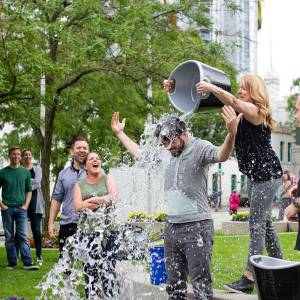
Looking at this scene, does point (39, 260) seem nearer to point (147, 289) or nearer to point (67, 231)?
point (67, 231)

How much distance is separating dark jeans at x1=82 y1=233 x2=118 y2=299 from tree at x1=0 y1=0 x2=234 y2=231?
386cm

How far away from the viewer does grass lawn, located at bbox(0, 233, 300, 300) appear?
7680mm

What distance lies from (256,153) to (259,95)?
19.4 inches

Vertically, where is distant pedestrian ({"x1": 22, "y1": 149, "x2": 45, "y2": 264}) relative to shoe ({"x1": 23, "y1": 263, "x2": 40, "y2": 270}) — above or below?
above

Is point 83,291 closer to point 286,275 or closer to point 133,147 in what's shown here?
point 133,147

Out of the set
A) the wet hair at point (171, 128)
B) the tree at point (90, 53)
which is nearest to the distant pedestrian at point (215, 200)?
the tree at point (90, 53)

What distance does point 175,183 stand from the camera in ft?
17.3

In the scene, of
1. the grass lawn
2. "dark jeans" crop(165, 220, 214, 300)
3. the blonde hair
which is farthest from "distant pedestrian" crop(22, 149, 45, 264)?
"dark jeans" crop(165, 220, 214, 300)

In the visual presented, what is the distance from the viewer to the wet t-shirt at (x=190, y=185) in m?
5.15

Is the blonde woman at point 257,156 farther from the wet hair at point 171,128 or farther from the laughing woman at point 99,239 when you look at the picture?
the laughing woman at point 99,239

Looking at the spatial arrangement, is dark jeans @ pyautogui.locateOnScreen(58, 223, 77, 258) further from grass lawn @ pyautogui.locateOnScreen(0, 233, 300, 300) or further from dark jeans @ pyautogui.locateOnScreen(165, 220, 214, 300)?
dark jeans @ pyautogui.locateOnScreen(165, 220, 214, 300)

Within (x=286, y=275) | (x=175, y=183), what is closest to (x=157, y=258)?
(x=175, y=183)

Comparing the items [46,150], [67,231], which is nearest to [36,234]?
[67,231]

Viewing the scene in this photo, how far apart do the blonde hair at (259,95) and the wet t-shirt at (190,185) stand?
2.45 ft
